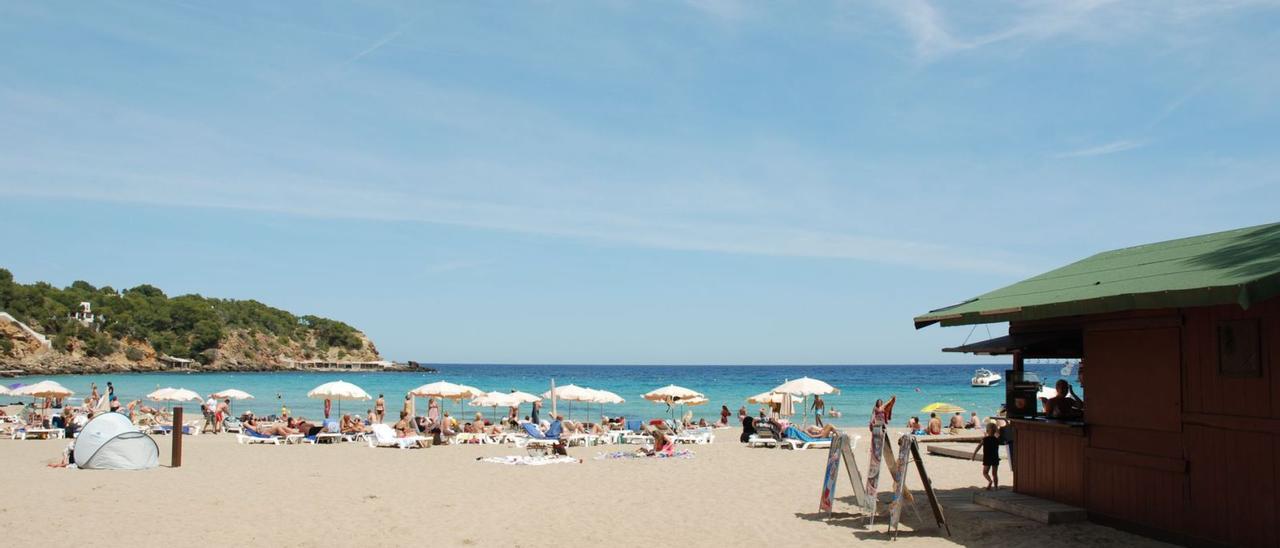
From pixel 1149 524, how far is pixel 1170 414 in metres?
1.07

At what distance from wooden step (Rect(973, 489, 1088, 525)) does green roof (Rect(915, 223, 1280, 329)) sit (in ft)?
6.46

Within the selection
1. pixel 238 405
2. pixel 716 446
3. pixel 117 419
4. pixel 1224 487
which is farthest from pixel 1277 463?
pixel 238 405

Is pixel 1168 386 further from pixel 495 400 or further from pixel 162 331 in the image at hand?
pixel 162 331

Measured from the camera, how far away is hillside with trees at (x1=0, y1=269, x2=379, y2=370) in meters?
89.6

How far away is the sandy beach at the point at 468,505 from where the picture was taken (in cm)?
909

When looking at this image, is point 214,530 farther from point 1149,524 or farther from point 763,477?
point 1149,524

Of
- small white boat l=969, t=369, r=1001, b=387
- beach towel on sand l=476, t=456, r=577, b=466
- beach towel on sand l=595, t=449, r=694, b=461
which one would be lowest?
small white boat l=969, t=369, r=1001, b=387

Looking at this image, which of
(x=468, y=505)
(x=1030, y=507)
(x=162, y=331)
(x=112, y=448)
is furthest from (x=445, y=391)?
(x=162, y=331)

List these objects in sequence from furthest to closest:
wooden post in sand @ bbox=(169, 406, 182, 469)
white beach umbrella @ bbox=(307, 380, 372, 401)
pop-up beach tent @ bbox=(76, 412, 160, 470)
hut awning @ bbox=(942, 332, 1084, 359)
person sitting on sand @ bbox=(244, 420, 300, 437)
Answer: white beach umbrella @ bbox=(307, 380, 372, 401), person sitting on sand @ bbox=(244, 420, 300, 437), wooden post in sand @ bbox=(169, 406, 182, 469), pop-up beach tent @ bbox=(76, 412, 160, 470), hut awning @ bbox=(942, 332, 1084, 359)

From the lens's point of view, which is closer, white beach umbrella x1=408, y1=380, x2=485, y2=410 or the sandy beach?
the sandy beach

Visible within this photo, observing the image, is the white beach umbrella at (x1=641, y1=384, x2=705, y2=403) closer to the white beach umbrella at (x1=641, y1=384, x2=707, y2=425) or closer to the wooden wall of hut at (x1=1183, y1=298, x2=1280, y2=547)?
the white beach umbrella at (x1=641, y1=384, x2=707, y2=425)

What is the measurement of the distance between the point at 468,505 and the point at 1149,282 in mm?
7811

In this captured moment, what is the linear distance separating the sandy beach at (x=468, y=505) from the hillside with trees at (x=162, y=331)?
81.3 meters

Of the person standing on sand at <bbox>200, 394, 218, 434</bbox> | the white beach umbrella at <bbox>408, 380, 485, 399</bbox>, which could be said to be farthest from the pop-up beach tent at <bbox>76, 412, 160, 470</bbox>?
the person standing on sand at <bbox>200, 394, 218, 434</bbox>
